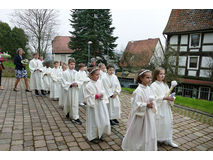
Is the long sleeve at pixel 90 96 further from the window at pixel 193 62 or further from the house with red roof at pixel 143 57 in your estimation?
the window at pixel 193 62

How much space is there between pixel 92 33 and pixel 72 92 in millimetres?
18097

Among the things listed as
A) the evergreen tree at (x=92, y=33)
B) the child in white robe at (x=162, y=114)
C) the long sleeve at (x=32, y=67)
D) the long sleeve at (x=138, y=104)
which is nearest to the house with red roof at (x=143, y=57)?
the evergreen tree at (x=92, y=33)

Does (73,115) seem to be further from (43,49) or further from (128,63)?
(43,49)

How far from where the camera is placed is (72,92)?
5.04 m

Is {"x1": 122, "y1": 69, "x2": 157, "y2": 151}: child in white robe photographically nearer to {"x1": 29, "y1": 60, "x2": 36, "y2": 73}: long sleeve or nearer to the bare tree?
{"x1": 29, "y1": 60, "x2": 36, "y2": 73}: long sleeve

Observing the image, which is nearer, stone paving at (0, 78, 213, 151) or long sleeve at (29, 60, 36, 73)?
stone paving at (0, 78, 213, 151)

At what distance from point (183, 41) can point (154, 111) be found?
18259 mm

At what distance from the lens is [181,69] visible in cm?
1894

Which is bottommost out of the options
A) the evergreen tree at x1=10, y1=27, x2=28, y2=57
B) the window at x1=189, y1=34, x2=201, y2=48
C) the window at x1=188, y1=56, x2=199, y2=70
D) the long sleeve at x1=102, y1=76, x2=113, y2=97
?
the long sleeve at x1=102, y1=76, x2=113, y2=97

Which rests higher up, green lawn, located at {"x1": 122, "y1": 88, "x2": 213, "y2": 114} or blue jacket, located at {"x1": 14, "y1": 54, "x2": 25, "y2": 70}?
blue jacket, located at {"x1": 14, "y1": 54, "x2": 25, "y2": 70}

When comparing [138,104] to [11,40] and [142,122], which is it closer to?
[142,122]

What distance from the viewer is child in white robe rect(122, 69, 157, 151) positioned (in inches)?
124

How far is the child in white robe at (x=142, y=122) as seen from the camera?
3150 millimetres

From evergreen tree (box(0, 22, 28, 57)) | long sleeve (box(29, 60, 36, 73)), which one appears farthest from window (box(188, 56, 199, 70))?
evergreen tree (box(0, 22, 28, 57))
